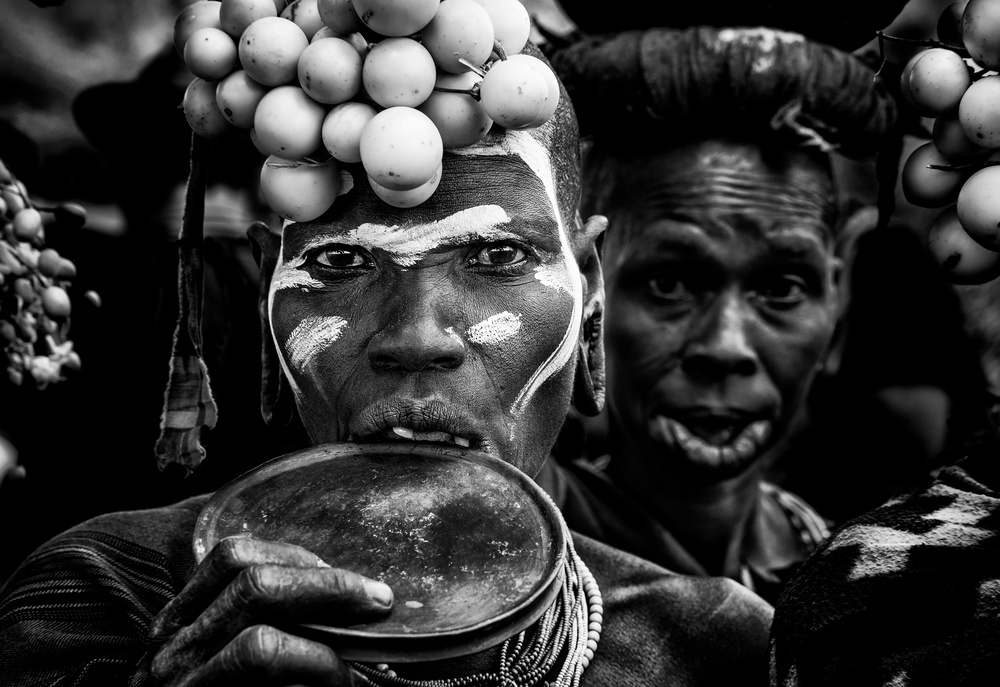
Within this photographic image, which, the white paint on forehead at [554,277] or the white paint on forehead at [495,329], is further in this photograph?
the white paint on forehead at [554,277]

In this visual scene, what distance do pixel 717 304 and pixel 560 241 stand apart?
4.67 ft

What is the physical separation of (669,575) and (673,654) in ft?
0.87

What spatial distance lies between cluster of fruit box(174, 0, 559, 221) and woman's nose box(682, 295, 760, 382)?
1704 millimetres

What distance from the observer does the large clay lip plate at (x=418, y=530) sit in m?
1.97

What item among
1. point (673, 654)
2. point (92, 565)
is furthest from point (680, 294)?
point (92, 565)

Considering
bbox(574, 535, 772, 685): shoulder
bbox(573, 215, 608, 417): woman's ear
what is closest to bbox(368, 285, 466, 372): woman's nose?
bbox(573, 215, 608, 417): woman's ear

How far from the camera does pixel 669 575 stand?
2.99m

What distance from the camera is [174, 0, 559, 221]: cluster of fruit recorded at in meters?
2.25

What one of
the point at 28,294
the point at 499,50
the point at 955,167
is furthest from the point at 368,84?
the point at 955,167

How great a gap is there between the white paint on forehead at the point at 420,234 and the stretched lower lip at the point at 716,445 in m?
1.73

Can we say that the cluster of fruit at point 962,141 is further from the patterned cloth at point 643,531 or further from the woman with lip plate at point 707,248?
the patterned cloth at point 643,531

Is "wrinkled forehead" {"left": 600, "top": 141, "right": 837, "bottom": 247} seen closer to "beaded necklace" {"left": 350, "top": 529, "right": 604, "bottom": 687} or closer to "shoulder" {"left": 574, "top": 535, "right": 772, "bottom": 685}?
"shoulder" {"left": 574, "top": 535, "right": 772, "bottom": 685}

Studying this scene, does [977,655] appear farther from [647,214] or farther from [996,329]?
[996,329]

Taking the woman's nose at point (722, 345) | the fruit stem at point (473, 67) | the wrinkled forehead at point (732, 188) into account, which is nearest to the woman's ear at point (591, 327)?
the fruit stem at point (473, 67)
